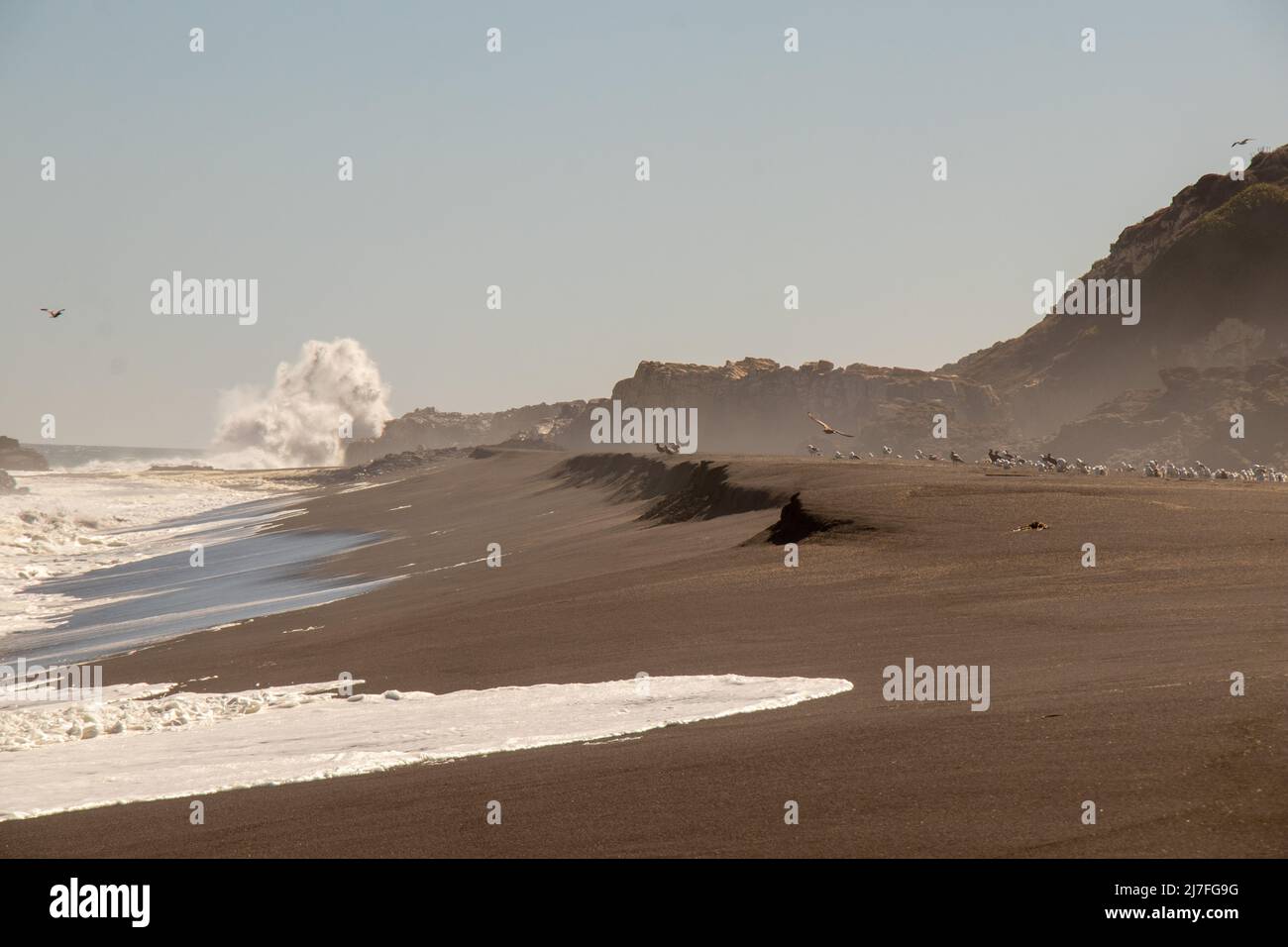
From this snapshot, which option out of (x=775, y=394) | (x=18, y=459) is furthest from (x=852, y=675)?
(x=18, y=459)

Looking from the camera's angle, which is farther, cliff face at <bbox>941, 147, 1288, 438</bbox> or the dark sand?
cliff face at <bbox>941, 147, 1288, 438</bbox>

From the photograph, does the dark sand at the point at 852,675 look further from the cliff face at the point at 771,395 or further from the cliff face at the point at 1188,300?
the cliff face at the point at 771,395

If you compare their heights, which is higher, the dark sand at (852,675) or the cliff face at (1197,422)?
the cliff face at (1197,422)

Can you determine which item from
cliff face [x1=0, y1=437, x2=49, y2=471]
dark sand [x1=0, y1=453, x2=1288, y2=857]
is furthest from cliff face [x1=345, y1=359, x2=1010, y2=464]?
dark sand [x1=0, y1=453, x2=1288, y2=857]

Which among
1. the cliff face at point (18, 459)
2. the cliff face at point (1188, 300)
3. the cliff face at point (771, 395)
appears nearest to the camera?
the cliff face at point (1188, 300)

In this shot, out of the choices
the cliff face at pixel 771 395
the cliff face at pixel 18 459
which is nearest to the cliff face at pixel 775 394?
the cliff face at pixel 771 395

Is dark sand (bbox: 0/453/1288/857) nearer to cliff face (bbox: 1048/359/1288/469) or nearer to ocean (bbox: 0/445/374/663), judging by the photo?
ocean (bbox: 0/445/374/663)
